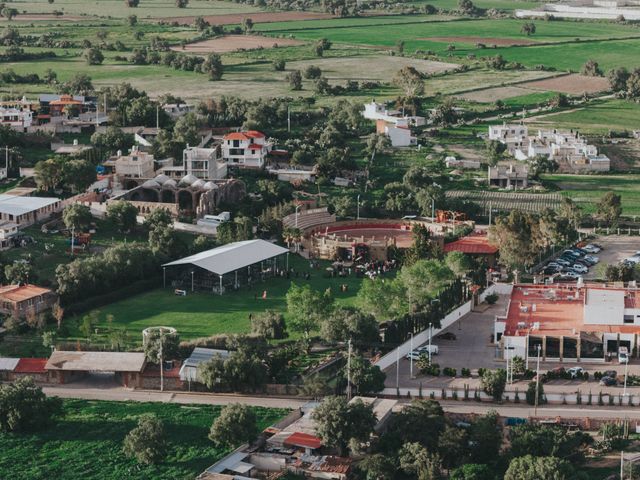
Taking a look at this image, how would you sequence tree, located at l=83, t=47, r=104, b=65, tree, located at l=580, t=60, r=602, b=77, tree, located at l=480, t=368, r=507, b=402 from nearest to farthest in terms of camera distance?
tree, located at l=480, t=368, r=507, b=402, tree, located at l=83, t=47, r=104, b=65, tree, located at l=580, t=60, r=602, b=77

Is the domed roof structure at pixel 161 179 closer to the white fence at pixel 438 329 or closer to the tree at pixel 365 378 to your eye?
the white fence at pixel 438 329

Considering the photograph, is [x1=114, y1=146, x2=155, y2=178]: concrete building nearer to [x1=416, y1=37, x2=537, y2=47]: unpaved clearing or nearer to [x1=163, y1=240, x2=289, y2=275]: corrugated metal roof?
[x1=163, y1=240, x2=289, y2=275]: corrugated metal roof

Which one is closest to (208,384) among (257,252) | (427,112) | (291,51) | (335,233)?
(257,252)

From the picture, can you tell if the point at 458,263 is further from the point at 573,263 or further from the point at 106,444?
the point at 106,444

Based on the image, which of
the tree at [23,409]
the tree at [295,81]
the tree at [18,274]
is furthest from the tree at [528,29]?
the tree at [23,409]

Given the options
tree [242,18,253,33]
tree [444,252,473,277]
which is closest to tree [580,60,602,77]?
tree [242,18,253,33]

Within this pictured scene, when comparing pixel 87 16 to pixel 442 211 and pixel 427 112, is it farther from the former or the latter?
pixel 442 211
